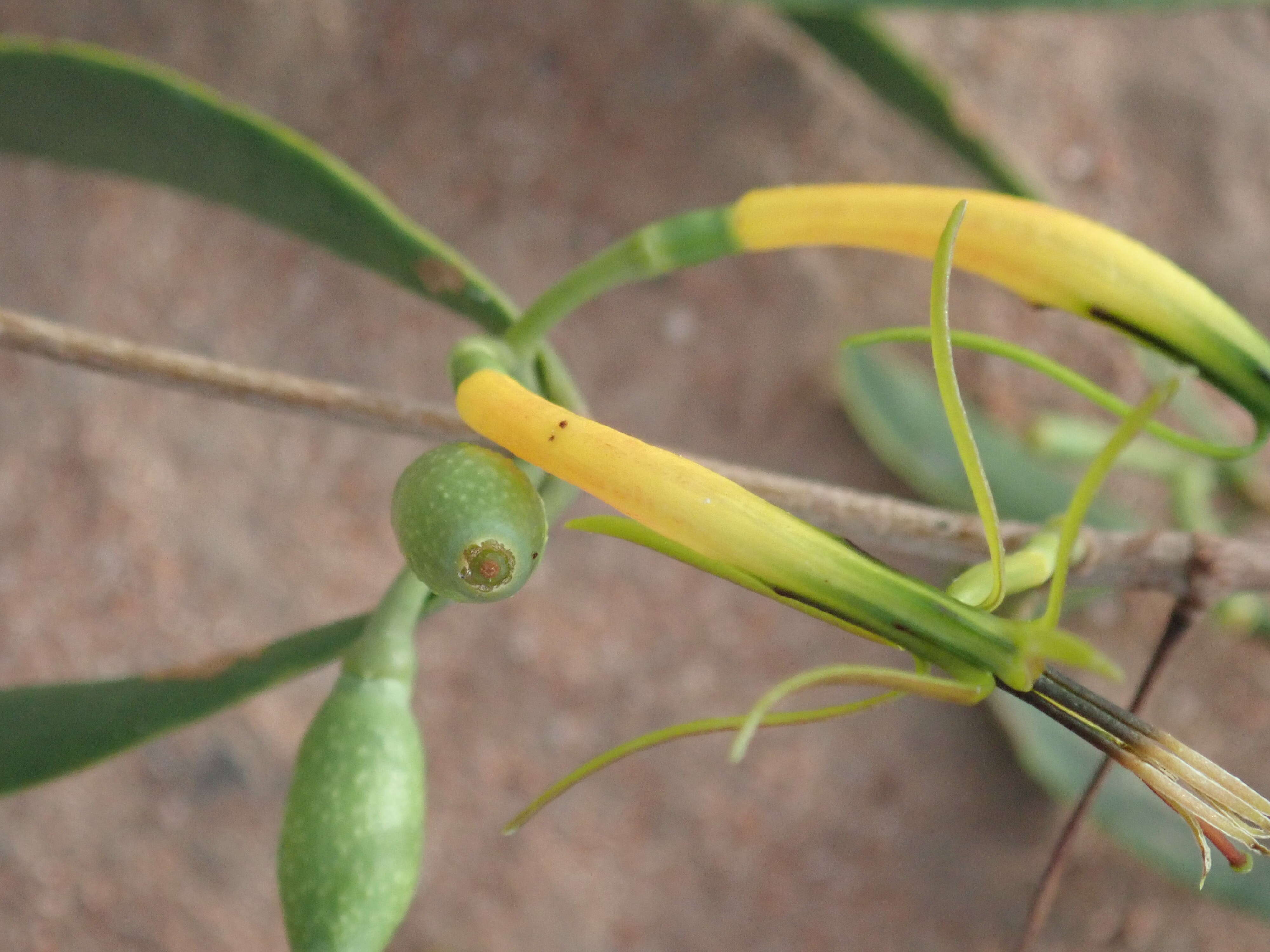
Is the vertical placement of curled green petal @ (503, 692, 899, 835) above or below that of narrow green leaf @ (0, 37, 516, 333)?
above

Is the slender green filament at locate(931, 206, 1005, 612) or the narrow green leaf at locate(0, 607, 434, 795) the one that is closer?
the slender green filament at locate(931, 206, 1005, 612)

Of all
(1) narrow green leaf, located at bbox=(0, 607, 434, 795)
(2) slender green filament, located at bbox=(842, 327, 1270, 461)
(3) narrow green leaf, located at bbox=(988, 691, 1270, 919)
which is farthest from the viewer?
(3) narrow green leaf, located at bbox=(988, 691, 1270, 919)

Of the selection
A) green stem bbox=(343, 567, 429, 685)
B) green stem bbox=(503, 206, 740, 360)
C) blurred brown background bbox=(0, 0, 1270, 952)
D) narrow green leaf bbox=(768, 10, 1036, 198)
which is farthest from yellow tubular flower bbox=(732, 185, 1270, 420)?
blurred brown background bbox=(0, 0, 1270, 952)

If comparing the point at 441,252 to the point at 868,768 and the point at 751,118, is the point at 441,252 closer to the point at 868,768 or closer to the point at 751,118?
the point at 751,118

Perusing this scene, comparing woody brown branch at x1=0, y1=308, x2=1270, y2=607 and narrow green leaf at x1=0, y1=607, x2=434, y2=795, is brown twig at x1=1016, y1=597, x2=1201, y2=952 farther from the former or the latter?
narrow green leaf at x1=0, y1=607, x2=434, y2=795

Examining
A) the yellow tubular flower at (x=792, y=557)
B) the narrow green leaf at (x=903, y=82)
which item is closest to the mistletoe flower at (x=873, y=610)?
the yellow tubular flower at (x=792, y=557)

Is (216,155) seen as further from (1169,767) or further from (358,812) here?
(1169,767)
